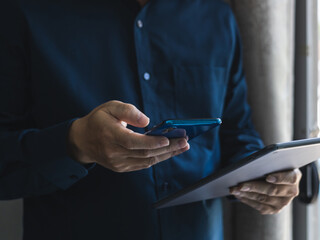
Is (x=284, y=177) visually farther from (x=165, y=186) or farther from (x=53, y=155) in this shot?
(x=53, y=155)

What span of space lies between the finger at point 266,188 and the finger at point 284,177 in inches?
1.0

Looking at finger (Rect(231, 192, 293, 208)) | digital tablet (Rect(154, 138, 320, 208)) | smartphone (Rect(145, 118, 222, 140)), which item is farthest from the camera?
finger (Rect(231, 192, 293, 208))

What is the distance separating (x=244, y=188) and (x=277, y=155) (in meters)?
0.19

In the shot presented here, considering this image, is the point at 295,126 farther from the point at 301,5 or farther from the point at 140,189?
the point at 140,189

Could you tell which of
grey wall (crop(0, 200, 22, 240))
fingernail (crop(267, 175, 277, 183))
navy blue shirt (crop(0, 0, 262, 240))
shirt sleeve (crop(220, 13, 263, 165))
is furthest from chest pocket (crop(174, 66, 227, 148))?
grey wall (crop(0, 200, 22, 240))

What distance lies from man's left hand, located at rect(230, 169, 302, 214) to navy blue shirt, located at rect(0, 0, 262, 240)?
14 centimetres

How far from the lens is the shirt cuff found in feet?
2.18

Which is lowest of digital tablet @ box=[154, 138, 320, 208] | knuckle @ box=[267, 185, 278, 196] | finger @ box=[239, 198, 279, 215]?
finger @ box=[239, 198, 279, 215]

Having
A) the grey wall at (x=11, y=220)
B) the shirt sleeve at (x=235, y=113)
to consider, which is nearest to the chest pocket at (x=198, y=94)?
the shirt sleeve at (x=235, y=113)

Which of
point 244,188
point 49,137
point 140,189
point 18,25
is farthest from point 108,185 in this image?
point 18,25

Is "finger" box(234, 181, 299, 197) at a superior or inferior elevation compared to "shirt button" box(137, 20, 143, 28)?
inferior

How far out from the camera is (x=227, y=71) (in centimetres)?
97

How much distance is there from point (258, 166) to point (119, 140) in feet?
0.91

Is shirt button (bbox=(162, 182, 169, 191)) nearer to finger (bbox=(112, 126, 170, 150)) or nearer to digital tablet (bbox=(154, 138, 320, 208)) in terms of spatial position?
digital tablet (bbox=(154, 138, 320, 208))
